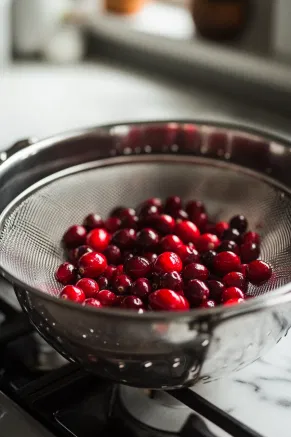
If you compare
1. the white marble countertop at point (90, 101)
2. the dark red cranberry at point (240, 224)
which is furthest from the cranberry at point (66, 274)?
the white marble countertop at point (90, 101)

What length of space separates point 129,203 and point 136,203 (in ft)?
0.03

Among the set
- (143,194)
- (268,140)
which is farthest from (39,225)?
(268,140)

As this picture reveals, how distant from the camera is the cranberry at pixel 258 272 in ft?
2.34

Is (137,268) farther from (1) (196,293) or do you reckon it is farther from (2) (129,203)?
(2) (129,203)

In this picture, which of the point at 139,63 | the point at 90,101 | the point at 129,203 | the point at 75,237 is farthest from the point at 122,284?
the point at 139,63

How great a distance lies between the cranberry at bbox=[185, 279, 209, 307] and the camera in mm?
661

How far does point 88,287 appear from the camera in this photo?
70 cm

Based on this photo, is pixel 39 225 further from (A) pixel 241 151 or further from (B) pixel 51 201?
(A) pixel 241 151

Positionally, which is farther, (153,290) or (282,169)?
(282,169)

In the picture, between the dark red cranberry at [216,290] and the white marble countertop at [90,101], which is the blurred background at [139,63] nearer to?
the white marble countertop at [90,101]

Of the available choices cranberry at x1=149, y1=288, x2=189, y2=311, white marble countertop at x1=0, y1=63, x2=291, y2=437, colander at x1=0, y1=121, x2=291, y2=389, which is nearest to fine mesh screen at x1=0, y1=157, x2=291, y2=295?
colander at x1=0, y1=121, x2=291, y2=389

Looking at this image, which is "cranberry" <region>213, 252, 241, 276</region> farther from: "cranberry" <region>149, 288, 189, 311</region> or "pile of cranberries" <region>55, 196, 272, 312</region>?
"cranberry" <region>149, 288, 189, 311</region>

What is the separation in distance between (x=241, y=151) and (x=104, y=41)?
1098mm

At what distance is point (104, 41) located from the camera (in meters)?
1.86
